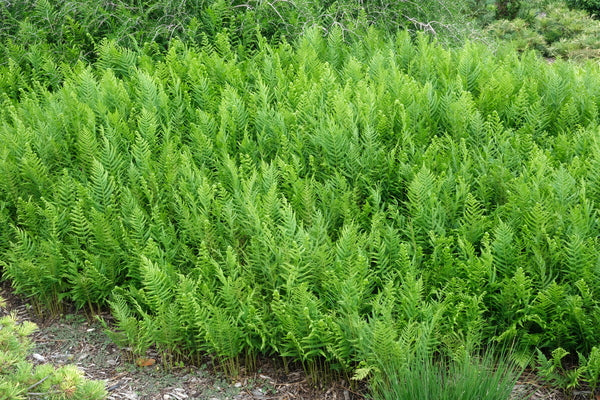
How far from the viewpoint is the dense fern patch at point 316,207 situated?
10.9 feet

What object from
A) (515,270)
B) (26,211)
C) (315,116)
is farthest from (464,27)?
(26,211)

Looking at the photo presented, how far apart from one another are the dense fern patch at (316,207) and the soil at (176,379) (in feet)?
0.37

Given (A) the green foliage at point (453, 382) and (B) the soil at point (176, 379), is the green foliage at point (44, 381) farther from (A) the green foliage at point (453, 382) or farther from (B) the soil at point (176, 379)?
(A) the green foliage at point (453, 382)

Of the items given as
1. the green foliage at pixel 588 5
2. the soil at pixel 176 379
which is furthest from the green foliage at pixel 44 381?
the green foliage at pixel 588 5

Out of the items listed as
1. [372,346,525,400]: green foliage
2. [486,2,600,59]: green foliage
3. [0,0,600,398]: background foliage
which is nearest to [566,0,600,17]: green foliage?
[486,2,600,59]: green foliage

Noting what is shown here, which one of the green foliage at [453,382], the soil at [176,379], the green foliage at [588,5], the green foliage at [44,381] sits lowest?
the green foliage at [588,5]

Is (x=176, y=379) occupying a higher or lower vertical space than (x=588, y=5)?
higher

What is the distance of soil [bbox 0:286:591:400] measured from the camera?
331cm

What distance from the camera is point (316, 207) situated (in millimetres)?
4055

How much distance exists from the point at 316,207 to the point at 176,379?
1285 millimetres

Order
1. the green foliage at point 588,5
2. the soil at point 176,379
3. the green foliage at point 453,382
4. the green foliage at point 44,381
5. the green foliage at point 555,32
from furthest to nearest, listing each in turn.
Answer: the green foliage at point 588,5
the green foliage at point 555,32
the soil at point 176,379
the green foliage at point 453,382
the green foliage at point 44,381

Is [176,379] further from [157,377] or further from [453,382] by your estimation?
[453,382]

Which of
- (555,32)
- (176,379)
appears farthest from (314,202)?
(555,32)

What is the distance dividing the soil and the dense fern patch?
0.37ft
